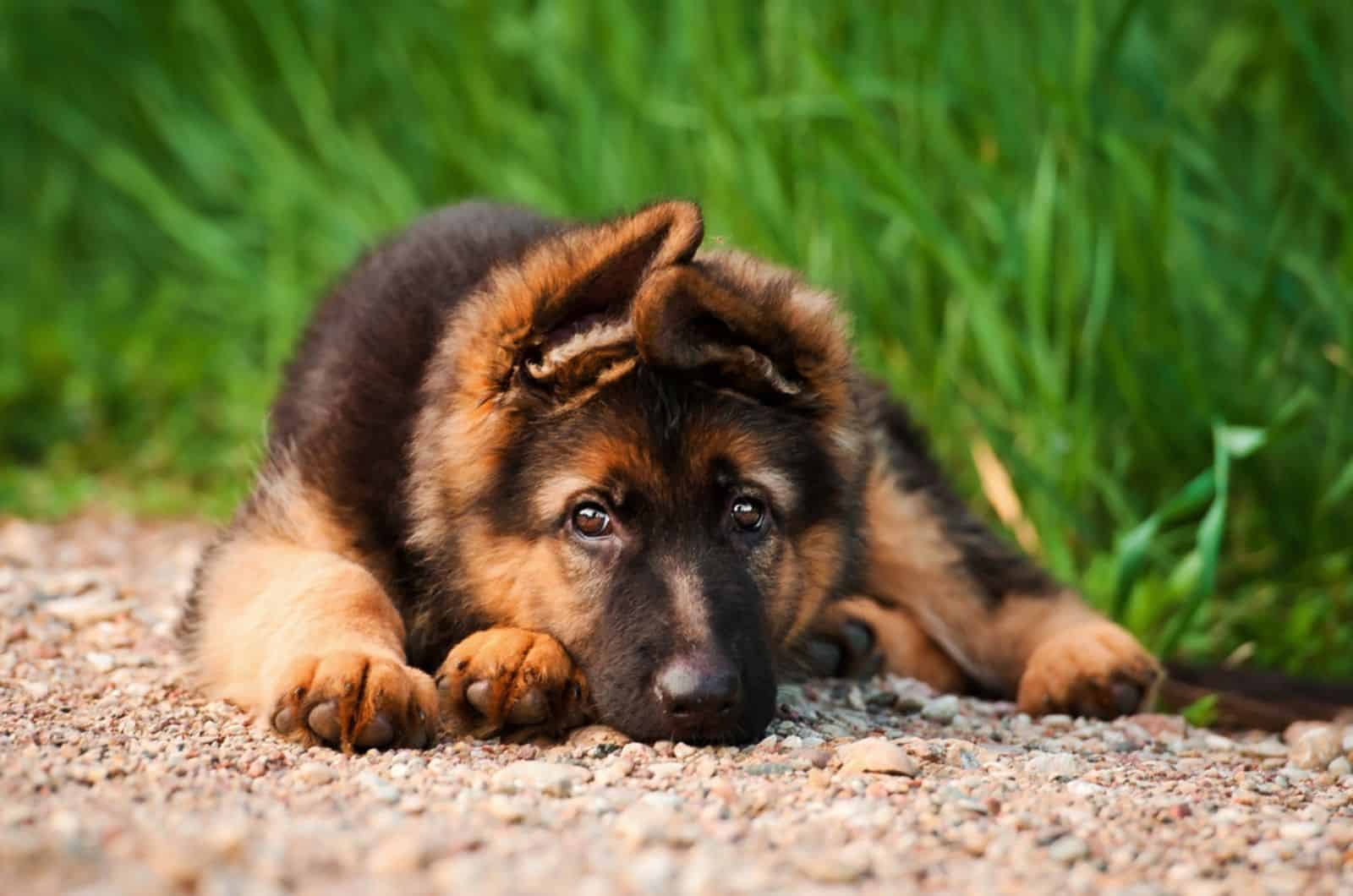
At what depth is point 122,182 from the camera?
887 centimetres

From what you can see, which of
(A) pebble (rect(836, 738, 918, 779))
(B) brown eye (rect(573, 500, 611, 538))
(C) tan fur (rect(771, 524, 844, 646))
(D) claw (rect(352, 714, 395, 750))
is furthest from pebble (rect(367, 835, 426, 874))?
(C) tan fur (rect(771, 524, 844, 646))

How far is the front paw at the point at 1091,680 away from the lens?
4113 mm

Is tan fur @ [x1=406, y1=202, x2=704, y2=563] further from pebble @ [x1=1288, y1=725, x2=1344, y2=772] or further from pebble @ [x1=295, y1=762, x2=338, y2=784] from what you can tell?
pebble @ [x1=1288, y1=725, x2=1344, y2=772]

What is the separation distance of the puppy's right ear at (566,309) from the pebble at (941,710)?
127cm

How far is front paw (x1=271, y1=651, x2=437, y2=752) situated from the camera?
3.12 metres

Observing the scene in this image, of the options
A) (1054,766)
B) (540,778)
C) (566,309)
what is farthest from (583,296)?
(1054,766)

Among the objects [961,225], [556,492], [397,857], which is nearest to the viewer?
[397,857]

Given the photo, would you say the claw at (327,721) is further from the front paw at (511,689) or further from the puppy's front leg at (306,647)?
the front paw at (511,689)

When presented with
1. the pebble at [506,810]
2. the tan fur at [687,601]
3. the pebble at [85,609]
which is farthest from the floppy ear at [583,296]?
the pebble at [85,609]

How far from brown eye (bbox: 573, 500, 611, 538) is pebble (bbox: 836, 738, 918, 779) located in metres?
0.72

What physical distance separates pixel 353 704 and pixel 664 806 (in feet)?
2.57

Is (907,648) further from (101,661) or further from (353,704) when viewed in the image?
(101,661)

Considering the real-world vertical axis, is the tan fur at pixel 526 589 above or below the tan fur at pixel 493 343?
below

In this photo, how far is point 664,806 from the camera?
2.70 meters
